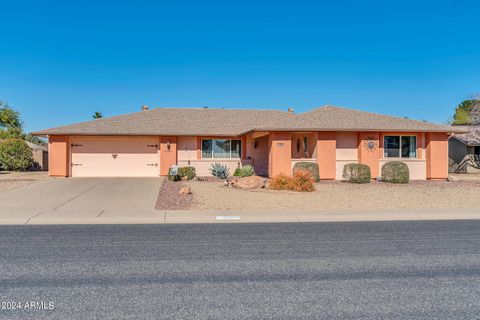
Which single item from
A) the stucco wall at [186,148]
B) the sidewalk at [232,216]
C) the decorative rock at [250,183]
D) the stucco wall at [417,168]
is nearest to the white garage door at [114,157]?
the stucco wall at [186,148]

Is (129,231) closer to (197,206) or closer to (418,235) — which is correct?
(197,206)

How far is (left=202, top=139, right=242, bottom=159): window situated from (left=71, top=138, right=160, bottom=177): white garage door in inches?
119

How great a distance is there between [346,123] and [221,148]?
308 inches

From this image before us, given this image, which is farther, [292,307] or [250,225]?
[250,225]

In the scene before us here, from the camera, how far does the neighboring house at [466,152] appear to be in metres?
28.0

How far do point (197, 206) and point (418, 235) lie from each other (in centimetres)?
655

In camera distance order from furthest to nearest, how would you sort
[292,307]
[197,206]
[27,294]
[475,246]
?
[197,206], [475,246], [27,294], [292,307]

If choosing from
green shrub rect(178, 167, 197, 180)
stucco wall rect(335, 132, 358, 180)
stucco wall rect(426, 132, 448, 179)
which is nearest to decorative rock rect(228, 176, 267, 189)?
green shrub rect(178, 167, 197, 180)

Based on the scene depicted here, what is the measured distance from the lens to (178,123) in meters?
25.2

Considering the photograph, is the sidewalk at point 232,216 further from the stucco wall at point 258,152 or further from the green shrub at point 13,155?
the green shrub at point 13,155

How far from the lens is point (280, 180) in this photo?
55.4 ft

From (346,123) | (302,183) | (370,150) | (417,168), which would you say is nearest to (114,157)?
(302,183)

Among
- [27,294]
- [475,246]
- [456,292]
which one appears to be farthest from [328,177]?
[27,294]

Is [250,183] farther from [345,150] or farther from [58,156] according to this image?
[58,156]
